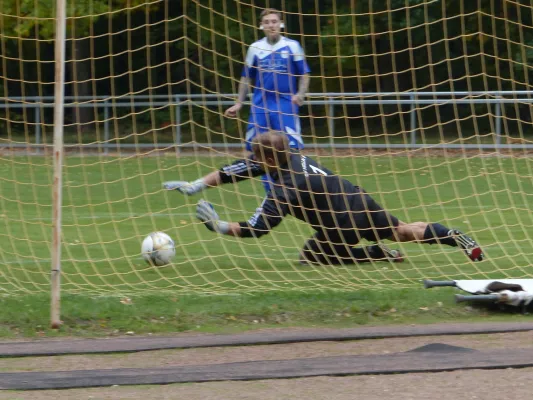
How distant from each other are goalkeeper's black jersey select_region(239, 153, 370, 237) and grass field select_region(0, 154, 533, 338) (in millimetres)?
369

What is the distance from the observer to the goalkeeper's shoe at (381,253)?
7871mm

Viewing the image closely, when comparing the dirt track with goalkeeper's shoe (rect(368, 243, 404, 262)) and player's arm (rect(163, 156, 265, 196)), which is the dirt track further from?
player's arm (rect(163, 156, 265, 196))

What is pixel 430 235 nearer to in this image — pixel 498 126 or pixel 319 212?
pixel 319 212

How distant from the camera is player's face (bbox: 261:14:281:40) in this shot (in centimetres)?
891

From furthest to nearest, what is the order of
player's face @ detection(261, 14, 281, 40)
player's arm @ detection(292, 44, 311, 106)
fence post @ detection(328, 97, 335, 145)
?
fence post @ detection(328, 97, 335, 145) → player's arm @ detection(292, 44, 311, 106) → player's face @ detection(261, 14, 281, 40)

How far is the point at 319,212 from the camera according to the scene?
297 inches

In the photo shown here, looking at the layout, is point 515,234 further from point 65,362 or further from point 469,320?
point 65,362

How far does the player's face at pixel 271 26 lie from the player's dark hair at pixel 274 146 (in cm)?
162

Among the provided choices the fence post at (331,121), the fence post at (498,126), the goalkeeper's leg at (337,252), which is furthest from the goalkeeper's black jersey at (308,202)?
the fence post at (498,126)

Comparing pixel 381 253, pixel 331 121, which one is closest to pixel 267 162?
pixel 381 253

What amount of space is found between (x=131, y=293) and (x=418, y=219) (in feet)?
12.9

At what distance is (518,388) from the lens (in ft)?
16.0

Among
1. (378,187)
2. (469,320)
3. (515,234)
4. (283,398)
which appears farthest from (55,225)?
(378,187)

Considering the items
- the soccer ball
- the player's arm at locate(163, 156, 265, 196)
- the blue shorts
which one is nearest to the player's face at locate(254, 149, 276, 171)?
the player's arm at locate(163, 156, 265, 196)
